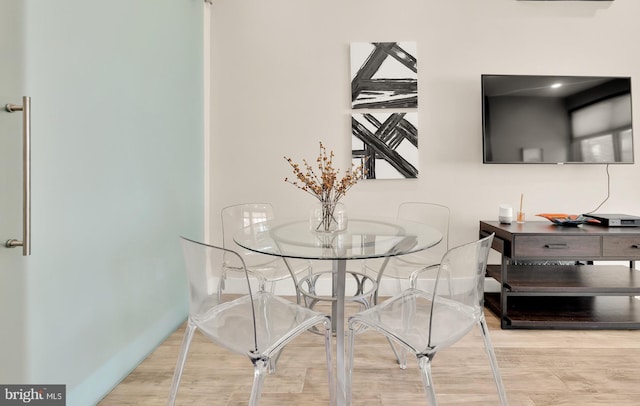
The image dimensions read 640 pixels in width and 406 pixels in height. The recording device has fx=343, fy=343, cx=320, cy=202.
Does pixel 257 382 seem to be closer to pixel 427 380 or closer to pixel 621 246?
pixel 427 380

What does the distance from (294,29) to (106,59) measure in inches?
64.7

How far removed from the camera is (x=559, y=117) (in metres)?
2.64

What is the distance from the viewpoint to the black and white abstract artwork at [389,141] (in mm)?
2795

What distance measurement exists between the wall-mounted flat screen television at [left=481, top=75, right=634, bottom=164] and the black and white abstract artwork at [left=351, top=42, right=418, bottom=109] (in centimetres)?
56

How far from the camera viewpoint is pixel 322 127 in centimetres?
286

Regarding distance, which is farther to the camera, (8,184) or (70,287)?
(70,287)

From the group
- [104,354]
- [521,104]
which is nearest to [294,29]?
[521,104]

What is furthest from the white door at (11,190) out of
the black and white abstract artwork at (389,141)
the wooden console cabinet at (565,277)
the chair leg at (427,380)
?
the wooden console cabinet at (565,277)

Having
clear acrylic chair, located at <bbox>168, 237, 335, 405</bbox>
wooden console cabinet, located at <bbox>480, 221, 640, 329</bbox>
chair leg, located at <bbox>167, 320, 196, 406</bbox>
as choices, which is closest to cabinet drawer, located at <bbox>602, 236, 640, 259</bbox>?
wooden console cabinet, located at <bbox>480, 221, 640, 329</bbox>

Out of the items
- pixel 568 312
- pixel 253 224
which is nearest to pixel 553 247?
pixel 568 312

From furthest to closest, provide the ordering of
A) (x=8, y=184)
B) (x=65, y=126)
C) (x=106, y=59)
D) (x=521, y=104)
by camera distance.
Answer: (x=521, y=104) → (x=106, y=59) → (x=65, y=126) → (x=8, y=184)

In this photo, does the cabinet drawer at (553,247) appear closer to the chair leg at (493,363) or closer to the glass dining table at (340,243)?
the glass dining table at (340,243)

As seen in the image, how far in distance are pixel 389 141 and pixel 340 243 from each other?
1.54 meters

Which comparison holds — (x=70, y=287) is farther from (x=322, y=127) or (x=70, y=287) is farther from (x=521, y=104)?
(x=521, y=104)
